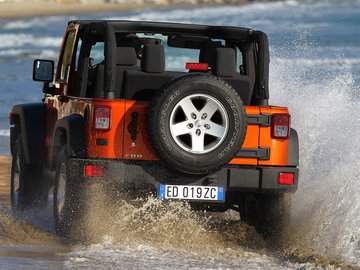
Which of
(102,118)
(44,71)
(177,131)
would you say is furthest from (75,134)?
(44,71)

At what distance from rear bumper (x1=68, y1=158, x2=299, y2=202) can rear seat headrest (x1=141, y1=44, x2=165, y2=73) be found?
2.22ft

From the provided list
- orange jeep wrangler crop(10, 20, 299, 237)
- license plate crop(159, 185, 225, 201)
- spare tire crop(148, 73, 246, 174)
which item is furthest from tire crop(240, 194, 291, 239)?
spare tire crop(148, 73, 246, 174)

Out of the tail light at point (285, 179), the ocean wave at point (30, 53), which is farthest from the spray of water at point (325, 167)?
the ocean wave at point (30, 53)

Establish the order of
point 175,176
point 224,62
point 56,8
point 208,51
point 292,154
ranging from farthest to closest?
point 56,8, point 208,51, point 224,62, point 292,154, point 175,176

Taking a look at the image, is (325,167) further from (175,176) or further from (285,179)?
(175,176)

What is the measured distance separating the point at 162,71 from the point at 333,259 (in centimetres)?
177

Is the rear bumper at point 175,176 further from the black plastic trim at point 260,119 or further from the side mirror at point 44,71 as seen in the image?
the side mirror at point 44,71

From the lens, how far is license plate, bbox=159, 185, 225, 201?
8859 millimetres

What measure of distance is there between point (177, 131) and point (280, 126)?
28.9 inches

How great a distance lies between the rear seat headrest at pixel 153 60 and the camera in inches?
356

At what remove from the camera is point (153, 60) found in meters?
9.10

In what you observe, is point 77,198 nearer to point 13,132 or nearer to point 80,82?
point 80,82

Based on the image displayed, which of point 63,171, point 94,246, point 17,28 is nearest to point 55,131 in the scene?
point 63,171

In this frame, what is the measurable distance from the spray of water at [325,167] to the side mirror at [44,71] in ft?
6.76
